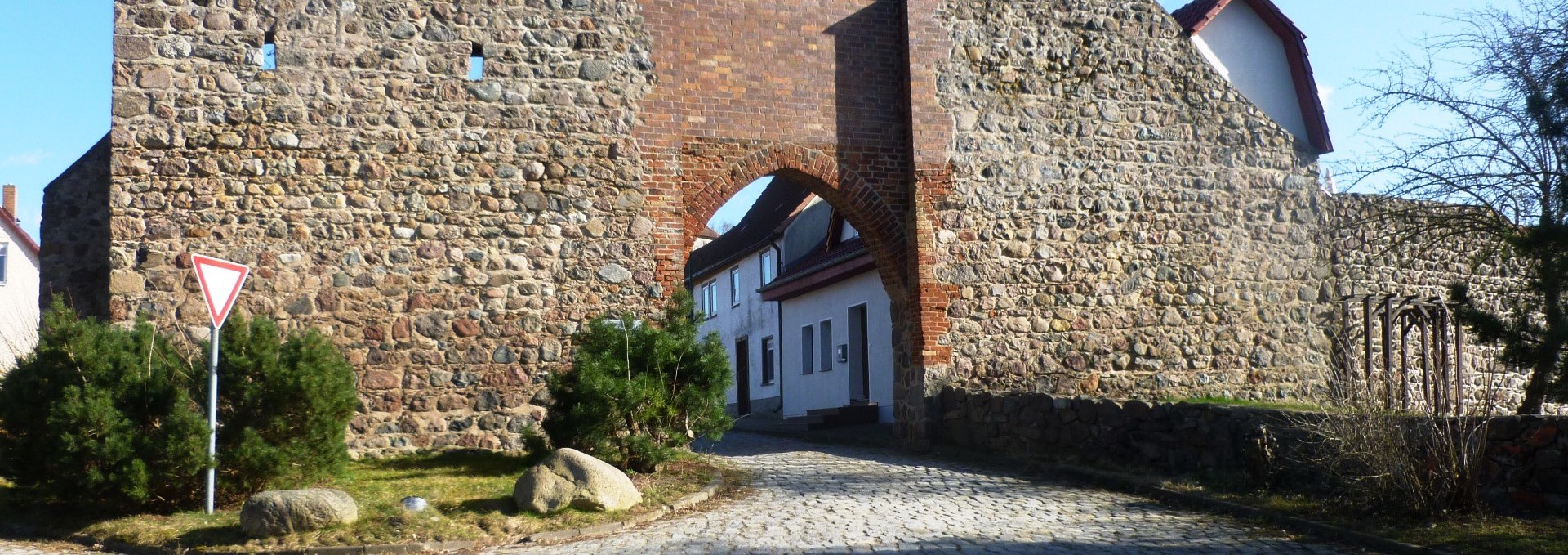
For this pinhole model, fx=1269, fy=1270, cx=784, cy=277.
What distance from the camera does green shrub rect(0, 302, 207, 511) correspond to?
856cm

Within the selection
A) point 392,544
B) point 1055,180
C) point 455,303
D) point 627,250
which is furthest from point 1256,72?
point 392,544

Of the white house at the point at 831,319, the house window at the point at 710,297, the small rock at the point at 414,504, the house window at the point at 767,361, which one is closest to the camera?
the small rock at the point at 414,504

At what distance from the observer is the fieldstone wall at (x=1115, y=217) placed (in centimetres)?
1443

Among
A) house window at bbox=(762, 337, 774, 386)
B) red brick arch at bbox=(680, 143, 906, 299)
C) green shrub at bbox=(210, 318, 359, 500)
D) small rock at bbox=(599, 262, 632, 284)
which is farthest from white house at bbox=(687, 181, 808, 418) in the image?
green shrub at bbox=(210, 318, 359, 500)

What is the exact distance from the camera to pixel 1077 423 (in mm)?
11898

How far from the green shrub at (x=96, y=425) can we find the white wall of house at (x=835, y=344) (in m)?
11.3

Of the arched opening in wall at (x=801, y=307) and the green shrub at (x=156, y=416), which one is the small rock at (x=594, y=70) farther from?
the green shrub at (x=156, y=416)

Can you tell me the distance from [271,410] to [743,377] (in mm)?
21093

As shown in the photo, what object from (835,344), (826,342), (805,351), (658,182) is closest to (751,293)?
(805,351)

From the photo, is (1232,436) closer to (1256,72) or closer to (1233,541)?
(1233,541)

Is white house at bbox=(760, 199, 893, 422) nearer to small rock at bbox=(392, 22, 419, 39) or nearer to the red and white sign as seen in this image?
small rock at bbox=(392, 22, 419, 39)

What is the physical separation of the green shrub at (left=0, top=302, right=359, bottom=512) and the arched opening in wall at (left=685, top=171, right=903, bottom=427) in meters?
5.27

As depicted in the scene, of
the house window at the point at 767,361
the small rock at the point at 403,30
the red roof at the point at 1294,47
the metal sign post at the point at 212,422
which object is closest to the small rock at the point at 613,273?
the small rock at the point at 403,30

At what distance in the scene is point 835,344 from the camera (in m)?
22.8
